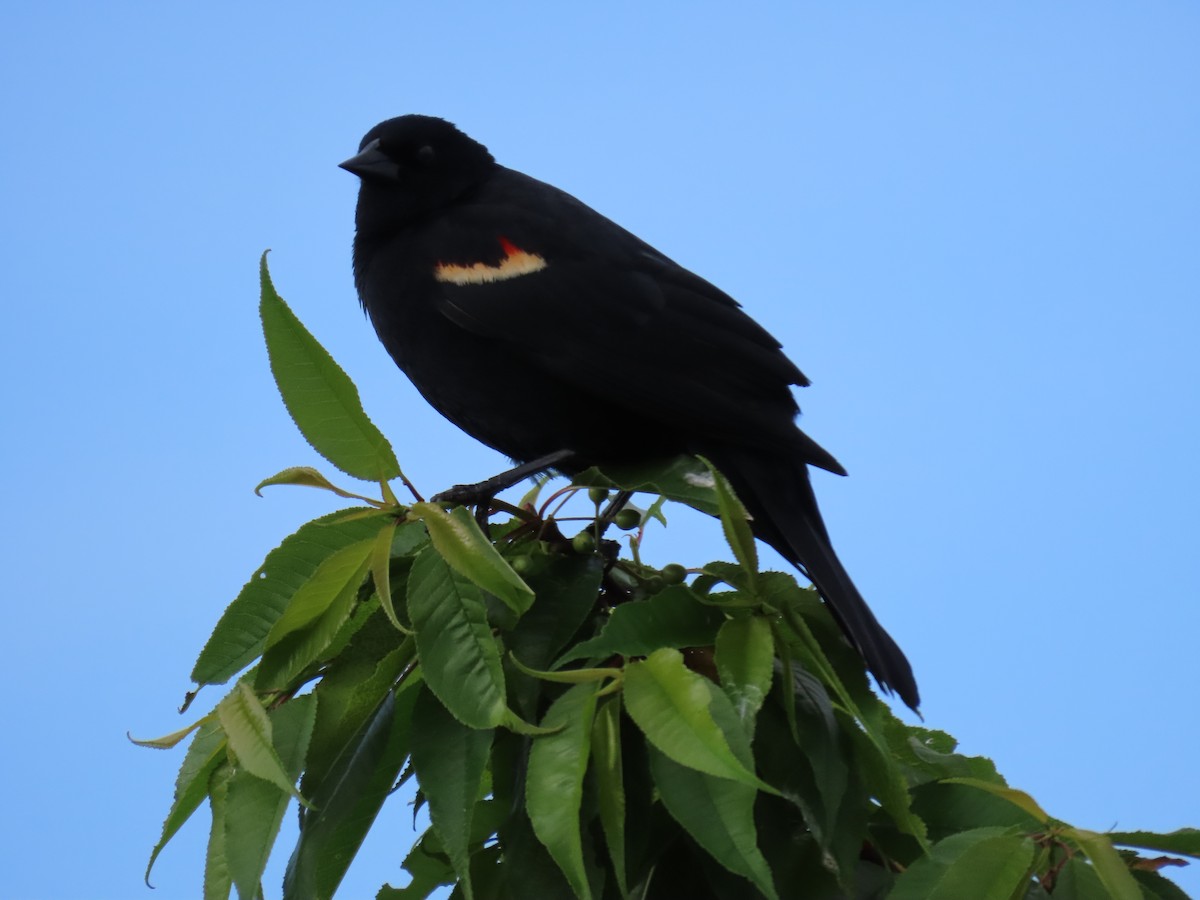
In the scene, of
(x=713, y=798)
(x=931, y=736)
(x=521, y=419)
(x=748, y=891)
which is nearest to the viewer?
(x=713, y=798)

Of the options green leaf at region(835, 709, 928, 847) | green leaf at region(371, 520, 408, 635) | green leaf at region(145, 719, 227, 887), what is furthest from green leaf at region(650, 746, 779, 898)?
green leaf at region(145, 719, 227, 887)

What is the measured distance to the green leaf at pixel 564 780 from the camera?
1423mm

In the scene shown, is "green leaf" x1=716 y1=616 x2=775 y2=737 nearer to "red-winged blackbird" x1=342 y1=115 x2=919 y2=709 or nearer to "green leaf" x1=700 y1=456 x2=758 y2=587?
"green leaf" x1=700 y1=456 x2=758 y2=587

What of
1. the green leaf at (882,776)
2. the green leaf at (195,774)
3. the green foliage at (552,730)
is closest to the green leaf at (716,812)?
the green foliage at (552,730)

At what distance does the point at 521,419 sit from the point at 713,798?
1592 mm

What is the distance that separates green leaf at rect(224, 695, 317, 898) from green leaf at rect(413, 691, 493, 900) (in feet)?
0.52

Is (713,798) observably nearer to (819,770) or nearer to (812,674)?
(819,770)

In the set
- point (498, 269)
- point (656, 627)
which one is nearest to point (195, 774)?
point (656, 627)

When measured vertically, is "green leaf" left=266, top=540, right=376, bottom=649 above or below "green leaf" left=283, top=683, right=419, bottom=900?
above

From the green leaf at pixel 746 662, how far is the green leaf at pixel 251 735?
0.52 metres

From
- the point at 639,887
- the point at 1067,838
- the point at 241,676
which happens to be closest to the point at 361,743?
the point at 241,676

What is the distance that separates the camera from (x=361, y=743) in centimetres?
171

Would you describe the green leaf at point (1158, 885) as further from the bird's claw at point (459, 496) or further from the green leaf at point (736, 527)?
the bird's claw at point (459, 496)

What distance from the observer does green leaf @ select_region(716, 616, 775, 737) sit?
152cm
